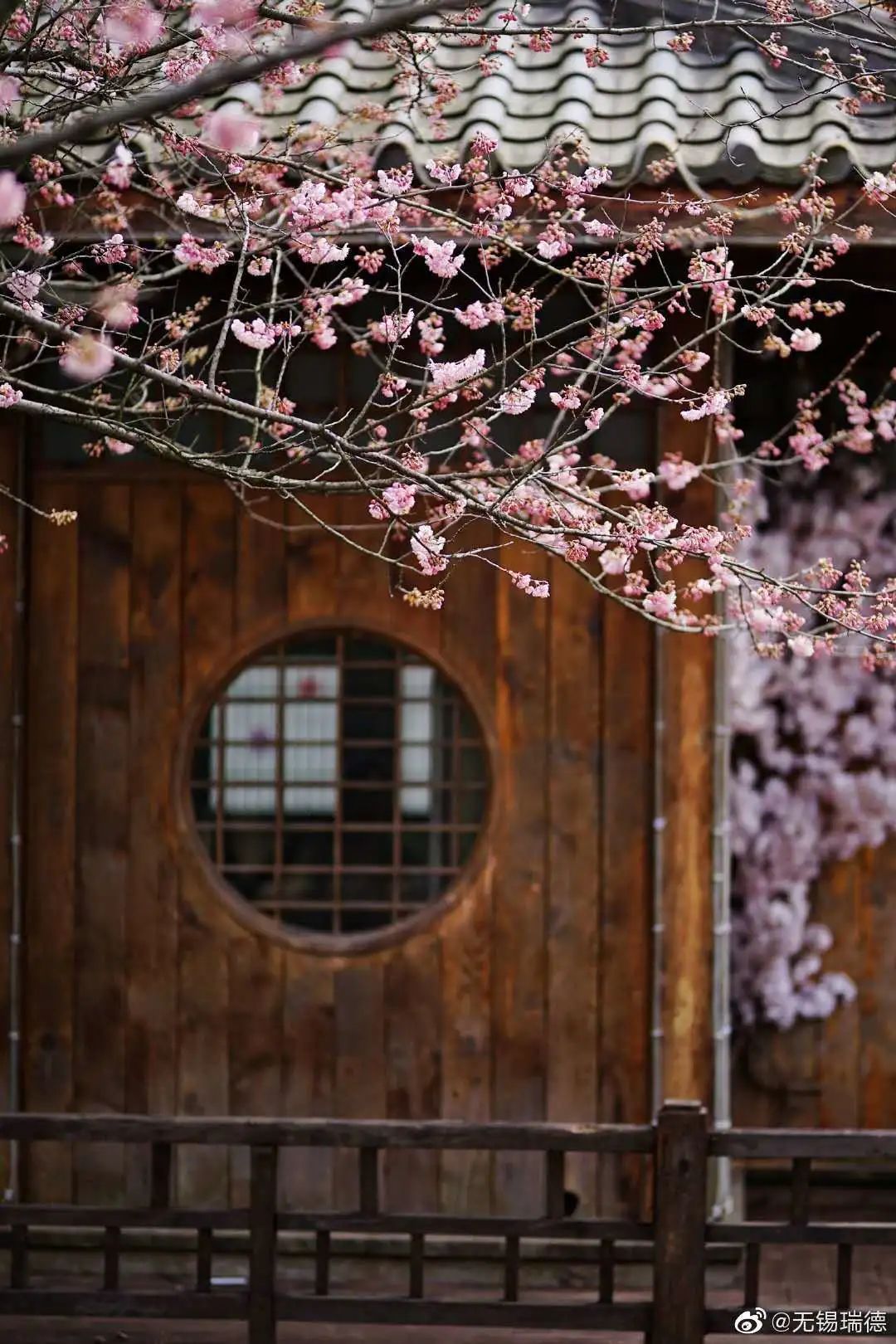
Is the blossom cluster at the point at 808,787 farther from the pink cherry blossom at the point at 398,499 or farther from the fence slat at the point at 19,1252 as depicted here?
the fence slat at the point at 19,1252

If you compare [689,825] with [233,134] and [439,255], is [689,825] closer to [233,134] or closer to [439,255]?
[439,255]

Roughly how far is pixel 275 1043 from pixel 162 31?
3769 mm

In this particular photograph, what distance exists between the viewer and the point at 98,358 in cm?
251

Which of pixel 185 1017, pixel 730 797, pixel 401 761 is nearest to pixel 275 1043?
Result: pixel 185 1017

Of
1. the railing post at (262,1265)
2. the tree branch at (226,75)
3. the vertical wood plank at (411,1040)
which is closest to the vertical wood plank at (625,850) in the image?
the vertical wood plank at (411,1040)

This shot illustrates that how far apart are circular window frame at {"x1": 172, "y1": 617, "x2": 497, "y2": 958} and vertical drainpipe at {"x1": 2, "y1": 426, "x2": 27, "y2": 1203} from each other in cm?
64

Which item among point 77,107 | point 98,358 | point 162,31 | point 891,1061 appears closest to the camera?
point 98,358

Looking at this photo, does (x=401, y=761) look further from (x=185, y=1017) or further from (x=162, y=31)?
(x=162, y=31)

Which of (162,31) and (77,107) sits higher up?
(162,31)

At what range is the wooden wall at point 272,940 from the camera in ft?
19.1

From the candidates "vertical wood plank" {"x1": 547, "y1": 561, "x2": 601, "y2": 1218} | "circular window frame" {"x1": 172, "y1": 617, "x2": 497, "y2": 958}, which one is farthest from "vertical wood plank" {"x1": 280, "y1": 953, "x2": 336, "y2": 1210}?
"vertical wood plank" {"x1": 547, "y1": 561, "x2": 601, "y2": 1218}

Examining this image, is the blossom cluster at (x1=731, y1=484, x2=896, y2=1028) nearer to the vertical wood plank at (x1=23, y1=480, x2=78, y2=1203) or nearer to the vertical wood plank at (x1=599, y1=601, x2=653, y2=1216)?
the vertical wood plank at (x1=599, y1=601, x2=653, y2=1216)

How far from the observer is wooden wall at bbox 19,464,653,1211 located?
5812mm


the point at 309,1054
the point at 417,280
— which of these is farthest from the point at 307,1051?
the point at 417,280
